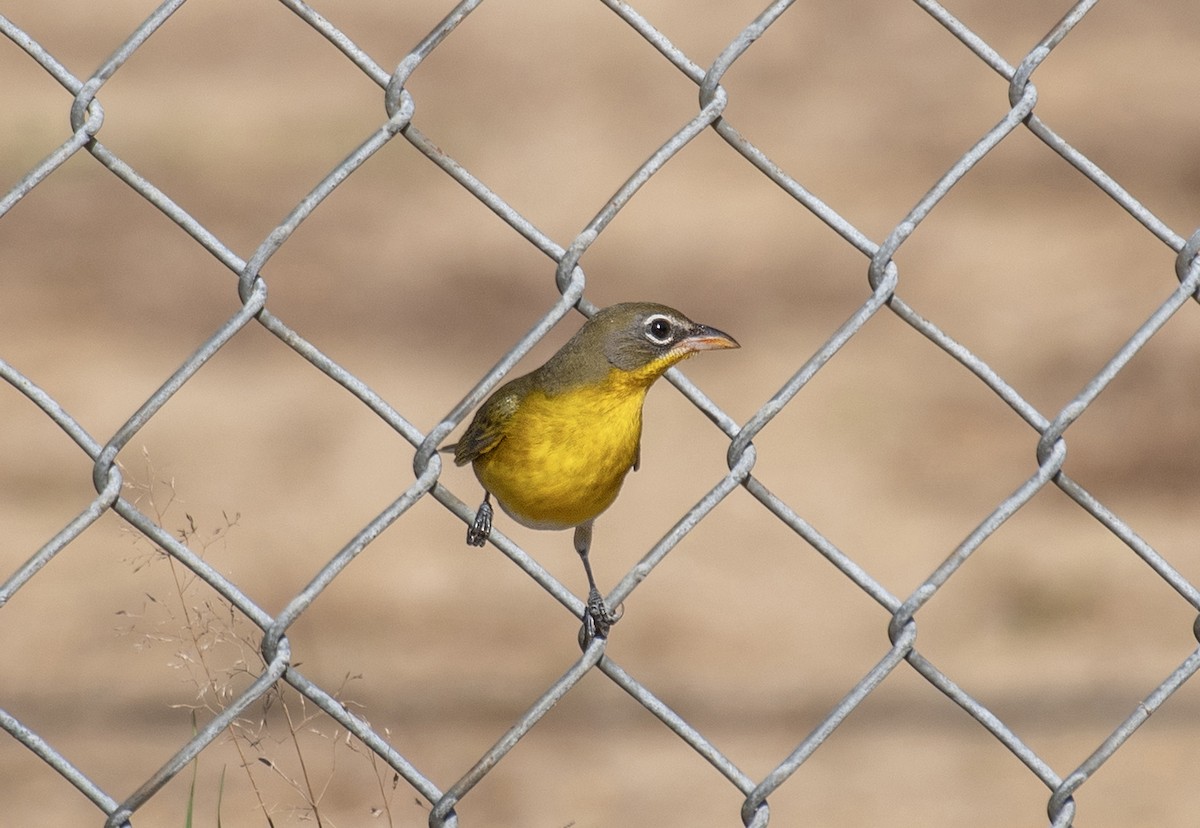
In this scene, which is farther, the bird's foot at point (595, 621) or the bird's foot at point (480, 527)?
the bird's foot at point (480, 527)

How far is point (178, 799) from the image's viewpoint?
460cm

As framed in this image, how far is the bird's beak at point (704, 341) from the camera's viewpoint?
3.11 meters

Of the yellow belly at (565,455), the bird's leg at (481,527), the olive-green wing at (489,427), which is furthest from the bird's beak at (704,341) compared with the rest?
the bird's leg at (481,527)

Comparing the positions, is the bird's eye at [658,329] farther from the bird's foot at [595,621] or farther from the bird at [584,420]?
the bird's foot at [595,621]

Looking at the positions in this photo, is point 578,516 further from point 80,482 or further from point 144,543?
point 80,482

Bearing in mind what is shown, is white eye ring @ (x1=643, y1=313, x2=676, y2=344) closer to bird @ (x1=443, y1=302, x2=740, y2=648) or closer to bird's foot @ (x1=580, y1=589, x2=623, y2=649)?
bird @ (x1=443, y1=302, x2=740, y2=648)

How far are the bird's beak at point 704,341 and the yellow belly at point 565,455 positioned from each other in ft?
0.49

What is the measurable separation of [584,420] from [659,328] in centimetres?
24

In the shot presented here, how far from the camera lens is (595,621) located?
276 centimetres

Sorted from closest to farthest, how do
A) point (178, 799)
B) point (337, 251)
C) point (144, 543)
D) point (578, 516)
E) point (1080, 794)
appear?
point (578, 516) < point (178, 799) < point (1080, 794) < point (144, 543) < point (337, 251)

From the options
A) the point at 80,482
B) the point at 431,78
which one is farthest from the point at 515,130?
the point at 80,482

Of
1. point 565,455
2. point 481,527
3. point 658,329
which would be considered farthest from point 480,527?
point 658,329

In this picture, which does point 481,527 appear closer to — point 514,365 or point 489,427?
point 489,427

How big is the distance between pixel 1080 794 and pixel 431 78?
515 centimetres
